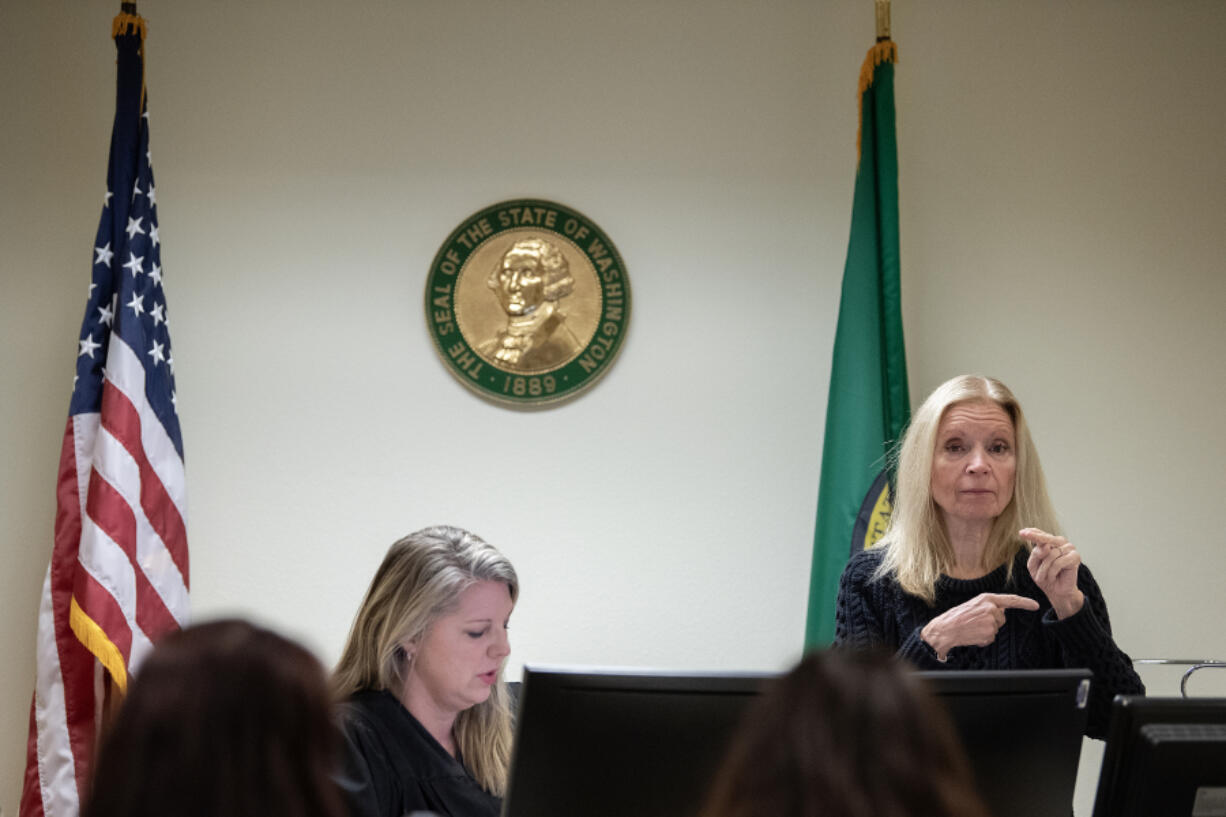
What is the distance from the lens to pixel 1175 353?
4.09m

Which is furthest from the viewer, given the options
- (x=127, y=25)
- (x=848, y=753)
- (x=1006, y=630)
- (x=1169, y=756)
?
(x=127, y=25)

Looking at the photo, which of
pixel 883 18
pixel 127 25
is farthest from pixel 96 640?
pixel 883 18

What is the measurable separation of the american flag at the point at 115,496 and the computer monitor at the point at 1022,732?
2.57 meters

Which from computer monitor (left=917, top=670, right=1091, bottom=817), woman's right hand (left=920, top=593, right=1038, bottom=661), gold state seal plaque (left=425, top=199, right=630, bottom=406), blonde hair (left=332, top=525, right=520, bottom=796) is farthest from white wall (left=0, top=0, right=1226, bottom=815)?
computer monitor (left=917, top=670, right=1091, bottom=817)

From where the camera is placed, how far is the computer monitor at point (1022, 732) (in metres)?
1.59

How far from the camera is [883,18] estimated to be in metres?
3.76

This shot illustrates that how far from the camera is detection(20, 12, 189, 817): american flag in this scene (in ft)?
11.4

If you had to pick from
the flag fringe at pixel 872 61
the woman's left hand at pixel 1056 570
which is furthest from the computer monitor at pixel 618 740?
the flag fringe at pixel 872 61

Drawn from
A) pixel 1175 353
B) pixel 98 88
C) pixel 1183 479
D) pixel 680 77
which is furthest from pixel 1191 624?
pixel 98 88

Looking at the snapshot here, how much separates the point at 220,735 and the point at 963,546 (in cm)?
194

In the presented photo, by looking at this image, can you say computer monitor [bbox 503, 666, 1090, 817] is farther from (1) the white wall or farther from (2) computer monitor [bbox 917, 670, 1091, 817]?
(1) the white wall

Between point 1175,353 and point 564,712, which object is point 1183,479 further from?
point 564,712

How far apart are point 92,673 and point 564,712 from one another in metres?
2.44

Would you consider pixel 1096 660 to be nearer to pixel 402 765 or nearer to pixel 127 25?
pixel 402 765
